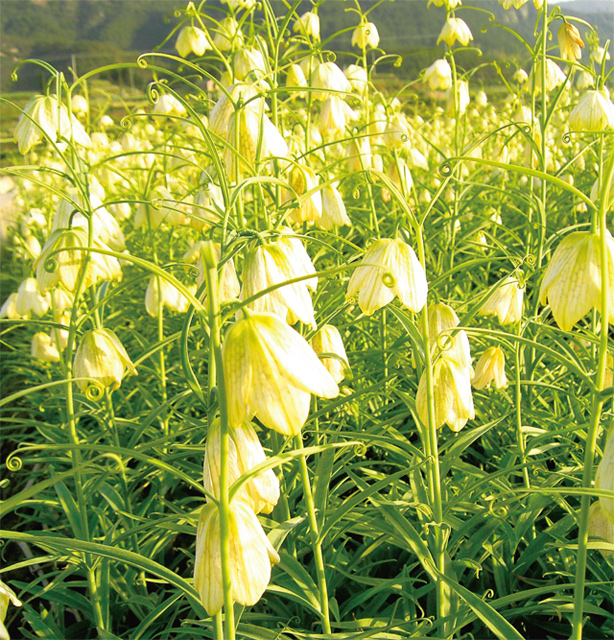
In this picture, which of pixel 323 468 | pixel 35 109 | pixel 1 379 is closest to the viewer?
pixel 323 468

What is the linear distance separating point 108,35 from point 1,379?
13.0 meters


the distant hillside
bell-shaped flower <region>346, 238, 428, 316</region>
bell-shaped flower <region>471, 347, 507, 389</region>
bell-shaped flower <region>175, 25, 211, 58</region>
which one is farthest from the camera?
the distant hillside

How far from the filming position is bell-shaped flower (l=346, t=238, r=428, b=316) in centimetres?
88

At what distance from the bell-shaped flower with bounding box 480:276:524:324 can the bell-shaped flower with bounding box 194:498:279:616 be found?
742mm

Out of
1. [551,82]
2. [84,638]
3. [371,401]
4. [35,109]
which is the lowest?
[84,638]

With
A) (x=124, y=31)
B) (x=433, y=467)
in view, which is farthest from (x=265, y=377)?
(x=124, y=31)

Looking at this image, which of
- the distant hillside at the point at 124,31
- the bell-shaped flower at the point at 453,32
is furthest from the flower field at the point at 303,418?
the distant hillside at the point at 124,31

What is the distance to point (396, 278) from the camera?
2.83 feet

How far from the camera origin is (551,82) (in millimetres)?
2072

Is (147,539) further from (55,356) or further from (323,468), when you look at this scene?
(55,356)

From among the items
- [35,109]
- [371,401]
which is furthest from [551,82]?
[35,109]

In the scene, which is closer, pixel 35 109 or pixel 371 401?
pixel 35 109

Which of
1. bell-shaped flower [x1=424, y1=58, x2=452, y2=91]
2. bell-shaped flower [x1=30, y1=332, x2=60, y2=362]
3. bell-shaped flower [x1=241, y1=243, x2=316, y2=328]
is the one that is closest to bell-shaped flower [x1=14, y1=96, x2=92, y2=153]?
bell-shaped flower [x1=241, y1=243, x2=316, y2=328]

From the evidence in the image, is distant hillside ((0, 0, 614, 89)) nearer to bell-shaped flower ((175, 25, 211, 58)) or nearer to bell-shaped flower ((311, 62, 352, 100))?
bell-shaped flower ((175, 25, 211, 58))
